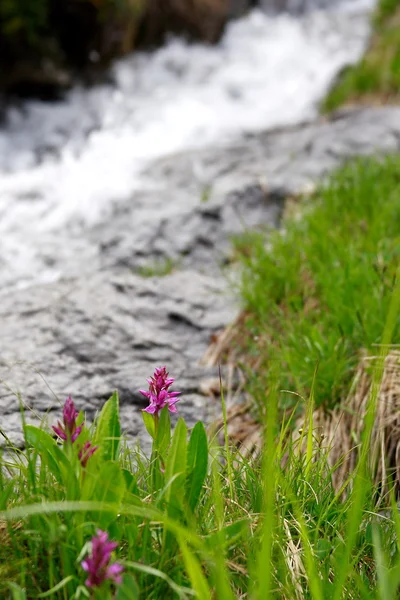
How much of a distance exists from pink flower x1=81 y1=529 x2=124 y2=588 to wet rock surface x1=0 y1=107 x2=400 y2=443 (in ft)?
2.74

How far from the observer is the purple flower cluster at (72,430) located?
4.06ft

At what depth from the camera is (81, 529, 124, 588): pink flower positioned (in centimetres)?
108

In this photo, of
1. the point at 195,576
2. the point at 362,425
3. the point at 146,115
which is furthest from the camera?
the point at 146,115

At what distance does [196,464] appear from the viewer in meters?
1.43

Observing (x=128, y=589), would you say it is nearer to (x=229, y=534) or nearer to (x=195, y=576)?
(x=195, y=576)

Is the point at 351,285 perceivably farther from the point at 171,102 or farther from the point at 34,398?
the point at 171,102

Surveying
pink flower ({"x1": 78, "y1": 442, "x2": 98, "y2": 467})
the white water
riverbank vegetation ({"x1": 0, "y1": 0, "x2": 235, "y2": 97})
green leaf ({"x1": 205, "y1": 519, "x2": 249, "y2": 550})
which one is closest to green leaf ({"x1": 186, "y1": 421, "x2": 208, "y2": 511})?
green leaf ({"x1": 205, "y1": 519, "x2": 249, "y2": 550})

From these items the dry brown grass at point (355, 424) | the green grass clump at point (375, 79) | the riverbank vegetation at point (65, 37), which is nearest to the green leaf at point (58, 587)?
the dry brown grass at point (355, 424)

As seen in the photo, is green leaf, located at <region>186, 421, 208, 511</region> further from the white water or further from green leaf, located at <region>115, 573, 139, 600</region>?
the white water

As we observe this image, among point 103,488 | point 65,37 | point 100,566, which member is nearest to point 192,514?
point 103,488

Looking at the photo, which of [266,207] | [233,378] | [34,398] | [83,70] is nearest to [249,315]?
[233,378]

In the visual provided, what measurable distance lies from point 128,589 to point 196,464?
365mm

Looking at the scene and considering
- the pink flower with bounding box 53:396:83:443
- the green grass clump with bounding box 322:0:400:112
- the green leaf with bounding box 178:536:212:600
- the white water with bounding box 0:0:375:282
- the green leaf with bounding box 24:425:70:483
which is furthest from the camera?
the green grass clump with bounding box 322:0:400:112

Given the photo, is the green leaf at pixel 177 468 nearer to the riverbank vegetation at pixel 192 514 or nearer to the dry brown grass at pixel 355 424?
the riverbank vegetation at pixel 192 514
